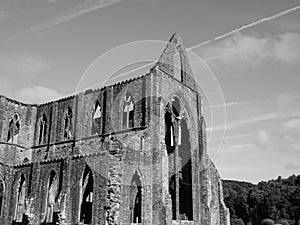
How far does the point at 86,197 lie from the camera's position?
2300 centimetres

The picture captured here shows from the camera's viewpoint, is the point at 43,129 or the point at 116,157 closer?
the point at 116,157

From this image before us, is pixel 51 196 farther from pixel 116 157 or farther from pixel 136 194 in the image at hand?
pixel 116 157

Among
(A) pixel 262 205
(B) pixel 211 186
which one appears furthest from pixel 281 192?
(B) pixel 211 186

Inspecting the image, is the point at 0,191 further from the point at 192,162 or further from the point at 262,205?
the point at 262,205

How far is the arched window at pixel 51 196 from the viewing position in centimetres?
2205

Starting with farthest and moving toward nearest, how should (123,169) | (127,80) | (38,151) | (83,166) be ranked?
1. (38,151)
2. (127,80)
3. (83,166)
4. (123,169)

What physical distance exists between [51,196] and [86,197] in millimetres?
2258

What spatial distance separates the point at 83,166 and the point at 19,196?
704 cm

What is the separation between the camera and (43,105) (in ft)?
100

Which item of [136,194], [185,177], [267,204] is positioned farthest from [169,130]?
[267,204]

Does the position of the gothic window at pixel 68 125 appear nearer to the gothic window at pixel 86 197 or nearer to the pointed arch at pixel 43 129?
the pointed arch at pixel 43 129

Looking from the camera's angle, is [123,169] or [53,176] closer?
[123,169]

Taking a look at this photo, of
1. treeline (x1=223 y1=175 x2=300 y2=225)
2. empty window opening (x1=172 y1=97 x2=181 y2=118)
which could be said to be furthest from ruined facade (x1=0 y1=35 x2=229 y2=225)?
treeline (x1=223 y1=175 x2=300 y2=225)

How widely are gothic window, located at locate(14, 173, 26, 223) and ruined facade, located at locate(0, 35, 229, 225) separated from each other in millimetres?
68
